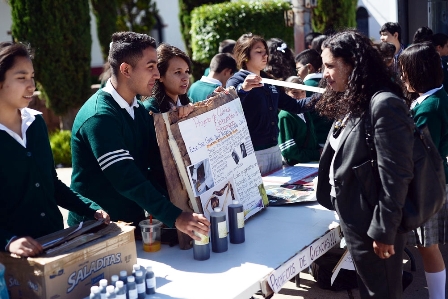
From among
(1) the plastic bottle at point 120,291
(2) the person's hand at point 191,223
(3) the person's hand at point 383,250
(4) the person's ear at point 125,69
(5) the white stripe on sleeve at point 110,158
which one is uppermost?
(4) the person's ear at point 125,69

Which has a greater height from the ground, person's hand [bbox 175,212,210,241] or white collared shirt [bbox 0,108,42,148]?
white collared shirt [bbox 0,108,42,148]

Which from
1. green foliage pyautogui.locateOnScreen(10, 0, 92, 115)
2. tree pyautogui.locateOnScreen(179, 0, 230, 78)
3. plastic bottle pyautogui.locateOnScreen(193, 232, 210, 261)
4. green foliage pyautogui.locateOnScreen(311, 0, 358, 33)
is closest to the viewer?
plastic bottle pyautogui.locateOnScreen(193, 232, 210, 261)

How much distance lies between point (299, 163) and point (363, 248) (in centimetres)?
181

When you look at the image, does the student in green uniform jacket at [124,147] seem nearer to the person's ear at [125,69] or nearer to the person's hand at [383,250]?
the person's ear at [125,69]

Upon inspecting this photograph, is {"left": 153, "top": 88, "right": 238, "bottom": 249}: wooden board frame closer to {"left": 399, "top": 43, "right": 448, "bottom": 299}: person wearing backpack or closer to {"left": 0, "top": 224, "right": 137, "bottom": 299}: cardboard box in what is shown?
{"left": 0, "top": 224, "right": 137, "bottom": 299}: cardboard box

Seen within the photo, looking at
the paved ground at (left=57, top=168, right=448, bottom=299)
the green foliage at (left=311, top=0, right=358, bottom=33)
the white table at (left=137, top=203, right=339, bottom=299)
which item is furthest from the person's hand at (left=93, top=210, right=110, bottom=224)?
the green foliage at (left=311, top=0, right=358, bottom=33)

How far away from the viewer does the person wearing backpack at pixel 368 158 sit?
2285mm

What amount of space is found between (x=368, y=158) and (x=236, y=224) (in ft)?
2.19

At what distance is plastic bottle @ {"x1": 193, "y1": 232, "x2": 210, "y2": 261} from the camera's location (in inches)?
94.5

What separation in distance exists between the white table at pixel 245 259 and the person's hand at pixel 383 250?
33 cm

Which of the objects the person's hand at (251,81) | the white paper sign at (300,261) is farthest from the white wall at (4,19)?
the white paper sign at (300,261)

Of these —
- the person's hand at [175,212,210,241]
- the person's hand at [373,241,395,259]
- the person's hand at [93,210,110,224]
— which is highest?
the person's hand at [93,210,110,224]

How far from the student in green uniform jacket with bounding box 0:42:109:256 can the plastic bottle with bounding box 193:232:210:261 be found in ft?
1.31

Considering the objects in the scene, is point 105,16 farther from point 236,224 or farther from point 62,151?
point 236,224
